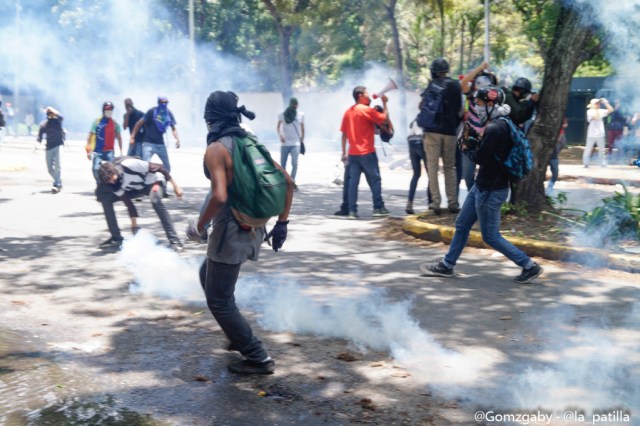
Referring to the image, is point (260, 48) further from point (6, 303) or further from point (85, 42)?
point (6, 303)

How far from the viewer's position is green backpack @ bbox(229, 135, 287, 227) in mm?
4590

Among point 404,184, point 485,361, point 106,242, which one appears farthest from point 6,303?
point 404,184

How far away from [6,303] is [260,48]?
41.8 metres

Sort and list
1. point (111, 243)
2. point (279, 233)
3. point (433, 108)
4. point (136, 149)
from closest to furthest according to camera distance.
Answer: point (279, 233), point (111, 243), point (433, 108), point (136, 149)

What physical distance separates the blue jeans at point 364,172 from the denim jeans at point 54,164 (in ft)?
20.0

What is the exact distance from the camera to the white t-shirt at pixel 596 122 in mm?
17850

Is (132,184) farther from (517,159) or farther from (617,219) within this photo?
(617,219)

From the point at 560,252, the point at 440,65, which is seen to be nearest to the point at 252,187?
the point at 560,252

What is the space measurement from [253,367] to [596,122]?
15051mm

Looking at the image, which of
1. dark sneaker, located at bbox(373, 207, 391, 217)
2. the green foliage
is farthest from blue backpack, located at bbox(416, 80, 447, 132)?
the green foliage

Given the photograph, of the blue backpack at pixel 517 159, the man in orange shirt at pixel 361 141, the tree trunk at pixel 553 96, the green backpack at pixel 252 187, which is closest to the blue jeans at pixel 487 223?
Result: the blue backpack at pixel 517 159

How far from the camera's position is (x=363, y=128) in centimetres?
1084

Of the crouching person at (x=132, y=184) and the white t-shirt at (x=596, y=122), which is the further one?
the white t-shirt at (x=596, y=122)

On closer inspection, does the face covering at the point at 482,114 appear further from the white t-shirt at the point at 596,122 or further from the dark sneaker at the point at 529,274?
the white t-shirt at the point at 596,122
